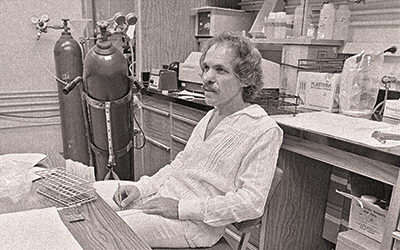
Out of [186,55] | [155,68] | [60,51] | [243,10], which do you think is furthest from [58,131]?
[243,10]

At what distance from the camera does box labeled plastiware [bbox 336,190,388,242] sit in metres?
1.55

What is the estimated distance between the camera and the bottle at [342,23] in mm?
2248

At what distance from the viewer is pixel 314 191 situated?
6.79 ft

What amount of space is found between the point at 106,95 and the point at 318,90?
4.39ft

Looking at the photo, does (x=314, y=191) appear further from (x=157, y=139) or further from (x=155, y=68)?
(x=155, y=68)

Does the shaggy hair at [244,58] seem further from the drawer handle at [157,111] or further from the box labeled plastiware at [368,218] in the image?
the drawer handle at [157,111]

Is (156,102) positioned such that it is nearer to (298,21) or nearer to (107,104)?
(107,104)

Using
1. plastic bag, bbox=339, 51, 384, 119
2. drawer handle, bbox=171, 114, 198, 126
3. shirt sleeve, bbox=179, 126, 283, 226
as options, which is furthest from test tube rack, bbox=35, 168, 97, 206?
plastic bag, bbox=339, 51, 384, 119

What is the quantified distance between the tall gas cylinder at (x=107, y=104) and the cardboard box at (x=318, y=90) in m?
1.14

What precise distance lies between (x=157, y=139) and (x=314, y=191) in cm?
151

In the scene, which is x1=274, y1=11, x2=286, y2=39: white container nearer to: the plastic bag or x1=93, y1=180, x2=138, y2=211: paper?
the plastic bag

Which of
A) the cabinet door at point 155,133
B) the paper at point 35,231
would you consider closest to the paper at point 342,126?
the paper at point 35,231

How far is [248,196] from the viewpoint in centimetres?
124

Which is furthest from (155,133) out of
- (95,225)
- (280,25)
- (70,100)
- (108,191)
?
(95,225)
